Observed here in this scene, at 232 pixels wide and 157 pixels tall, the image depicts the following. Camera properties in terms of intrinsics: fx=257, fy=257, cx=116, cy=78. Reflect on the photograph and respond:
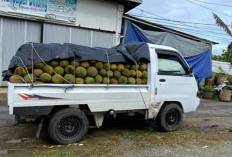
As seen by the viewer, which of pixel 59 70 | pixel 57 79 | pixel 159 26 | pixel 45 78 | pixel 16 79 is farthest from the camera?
pixel 159 26

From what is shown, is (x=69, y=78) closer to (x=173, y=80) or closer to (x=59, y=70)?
(x=59, y=70)

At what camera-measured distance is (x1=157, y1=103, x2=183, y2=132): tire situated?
6.57 meters

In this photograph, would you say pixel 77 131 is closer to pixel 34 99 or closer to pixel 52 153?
pixel 52 153

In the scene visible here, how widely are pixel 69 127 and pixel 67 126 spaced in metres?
0.05

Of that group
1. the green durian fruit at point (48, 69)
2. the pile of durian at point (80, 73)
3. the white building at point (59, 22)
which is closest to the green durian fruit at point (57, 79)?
the pile of durian at point (80, 73)

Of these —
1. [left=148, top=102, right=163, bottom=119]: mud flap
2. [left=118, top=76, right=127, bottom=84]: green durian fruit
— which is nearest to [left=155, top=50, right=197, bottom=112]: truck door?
[left=148, top=102, right=163, bottom=119]: mud flap

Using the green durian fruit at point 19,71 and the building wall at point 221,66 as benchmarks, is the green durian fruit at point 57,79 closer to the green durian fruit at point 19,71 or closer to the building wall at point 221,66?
the green durian fruit at point 19,71

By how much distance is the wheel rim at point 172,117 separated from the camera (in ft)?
22.0

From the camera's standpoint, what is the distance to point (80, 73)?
537cm

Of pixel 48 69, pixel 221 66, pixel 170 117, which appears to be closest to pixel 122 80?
pixel 48 69

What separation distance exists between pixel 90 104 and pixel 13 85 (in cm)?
161

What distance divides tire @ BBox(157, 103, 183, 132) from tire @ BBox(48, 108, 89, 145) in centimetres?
209

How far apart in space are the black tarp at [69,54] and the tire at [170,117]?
1.40 m

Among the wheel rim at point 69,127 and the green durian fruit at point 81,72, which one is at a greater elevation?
the green durian fruit at point 81,72
